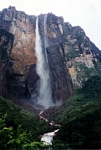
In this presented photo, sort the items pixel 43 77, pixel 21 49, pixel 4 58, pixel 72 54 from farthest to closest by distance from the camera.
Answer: pixel 21 49 → pixel 43 77 → pixel 72 54 → pixel 4 58

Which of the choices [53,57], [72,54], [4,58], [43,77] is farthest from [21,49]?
[4,58]

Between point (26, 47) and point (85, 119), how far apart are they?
1595 inches

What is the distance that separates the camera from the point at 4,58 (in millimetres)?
47156

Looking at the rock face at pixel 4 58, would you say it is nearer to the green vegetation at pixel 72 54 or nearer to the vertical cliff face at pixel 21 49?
the vertical cliff face at pixel 21 49

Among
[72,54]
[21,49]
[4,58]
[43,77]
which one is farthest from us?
[21,49]

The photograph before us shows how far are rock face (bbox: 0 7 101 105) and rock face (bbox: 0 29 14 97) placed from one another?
542 centimetres

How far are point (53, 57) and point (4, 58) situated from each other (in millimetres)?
15953

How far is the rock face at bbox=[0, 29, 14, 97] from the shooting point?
45.1 m

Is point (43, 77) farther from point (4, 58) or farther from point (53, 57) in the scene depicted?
point (4, 58)

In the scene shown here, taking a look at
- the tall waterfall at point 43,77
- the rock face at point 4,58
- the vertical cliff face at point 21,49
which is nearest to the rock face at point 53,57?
the vertical cliff face at point 21,49

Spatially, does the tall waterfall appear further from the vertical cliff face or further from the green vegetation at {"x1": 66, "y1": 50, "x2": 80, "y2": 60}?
the green vegetation at {"x1": 66, "y1": 50, "x2": 80, "y2": 60}

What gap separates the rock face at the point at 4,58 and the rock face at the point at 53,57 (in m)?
5.42

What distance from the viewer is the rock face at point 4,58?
148 feet

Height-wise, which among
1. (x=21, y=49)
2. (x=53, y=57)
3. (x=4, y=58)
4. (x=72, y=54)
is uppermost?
(x=21, y=49)
